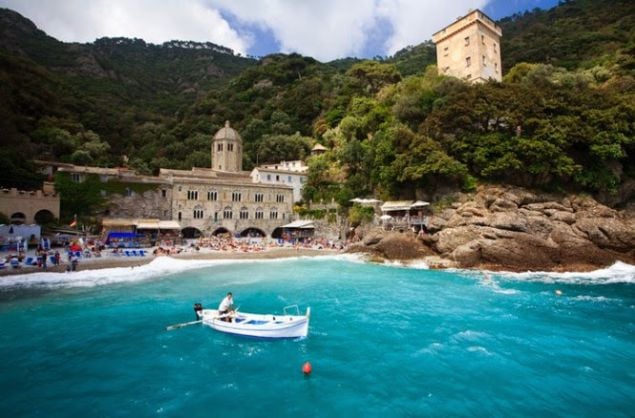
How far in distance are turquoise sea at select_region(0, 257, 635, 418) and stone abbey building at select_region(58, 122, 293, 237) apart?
20245 millimetres

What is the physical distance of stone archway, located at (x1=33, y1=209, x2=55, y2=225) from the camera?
113ft

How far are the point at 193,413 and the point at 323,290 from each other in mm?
12855

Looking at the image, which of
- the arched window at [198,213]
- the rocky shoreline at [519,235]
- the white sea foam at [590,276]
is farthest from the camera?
the arched window at [198,213]

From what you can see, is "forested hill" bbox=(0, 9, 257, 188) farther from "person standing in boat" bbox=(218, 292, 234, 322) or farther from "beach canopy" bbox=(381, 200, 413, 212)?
"beach canopy" bbox=(381, 200, 413, 212)

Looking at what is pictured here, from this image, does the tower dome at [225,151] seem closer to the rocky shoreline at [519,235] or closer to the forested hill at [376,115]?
the forested hill at [376,115]

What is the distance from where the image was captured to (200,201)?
43.4m

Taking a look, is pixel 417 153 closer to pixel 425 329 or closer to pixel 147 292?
pixel 425 329

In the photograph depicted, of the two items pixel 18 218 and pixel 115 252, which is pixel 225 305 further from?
pixel 18 218

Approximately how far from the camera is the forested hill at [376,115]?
32844 millimetres

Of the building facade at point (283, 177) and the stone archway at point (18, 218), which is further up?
the building facade at point (283, 177)

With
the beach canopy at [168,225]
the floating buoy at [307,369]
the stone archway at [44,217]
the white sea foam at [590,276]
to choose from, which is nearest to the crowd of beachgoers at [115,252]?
the beach canopy at [168,225]

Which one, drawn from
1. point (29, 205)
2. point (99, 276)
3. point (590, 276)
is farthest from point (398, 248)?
point (29, 205)

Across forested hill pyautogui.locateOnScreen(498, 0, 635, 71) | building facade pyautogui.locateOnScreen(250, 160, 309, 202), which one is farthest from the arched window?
forested hill pyautogui.locateOnScreen(498, 0, 635, 71)

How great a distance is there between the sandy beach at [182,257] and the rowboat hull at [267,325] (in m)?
17.7
